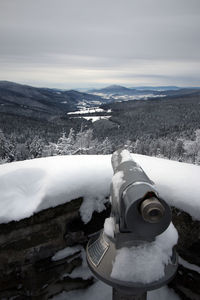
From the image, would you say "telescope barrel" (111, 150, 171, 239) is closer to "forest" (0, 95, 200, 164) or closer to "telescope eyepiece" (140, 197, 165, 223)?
"telescope eyepiece" (140, 197, 165, 223)

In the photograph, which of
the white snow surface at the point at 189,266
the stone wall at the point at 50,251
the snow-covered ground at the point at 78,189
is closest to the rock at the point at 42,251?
the stone wall at the point at 50,251

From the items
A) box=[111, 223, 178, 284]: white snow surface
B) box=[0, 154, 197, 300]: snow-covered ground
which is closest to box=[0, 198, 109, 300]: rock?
box=[0, 154, 197, 300]: snow-covered ground

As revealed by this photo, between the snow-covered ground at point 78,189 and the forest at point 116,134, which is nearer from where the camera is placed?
the snow-covered ground at point 78,189

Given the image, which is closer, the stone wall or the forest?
the stone wall

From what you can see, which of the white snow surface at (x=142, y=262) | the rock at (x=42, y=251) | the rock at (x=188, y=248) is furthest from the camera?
the rock at (x=188, y=248)

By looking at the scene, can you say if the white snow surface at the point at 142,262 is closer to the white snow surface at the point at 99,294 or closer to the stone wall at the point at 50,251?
the stone wall at the point at 50,251

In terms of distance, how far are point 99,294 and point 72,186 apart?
82.1 inches

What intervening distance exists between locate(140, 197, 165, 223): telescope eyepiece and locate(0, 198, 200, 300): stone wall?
83.7 inches

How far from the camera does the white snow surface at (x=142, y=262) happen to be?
2.18m

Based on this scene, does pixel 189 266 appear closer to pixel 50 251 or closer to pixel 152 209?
pixel 50 251

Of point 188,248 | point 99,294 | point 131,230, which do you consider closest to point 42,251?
point 99,294

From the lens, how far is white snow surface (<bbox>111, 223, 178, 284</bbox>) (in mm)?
2180

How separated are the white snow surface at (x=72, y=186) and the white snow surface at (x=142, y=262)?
1.54 meters

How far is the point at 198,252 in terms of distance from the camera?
12.3 feet
